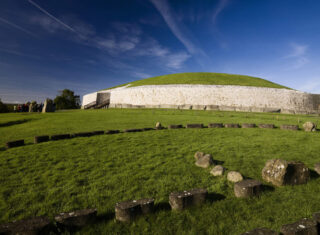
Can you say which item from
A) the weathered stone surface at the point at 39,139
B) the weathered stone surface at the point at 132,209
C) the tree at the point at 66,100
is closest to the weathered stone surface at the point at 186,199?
the weathered stone surface at the point at 132,209

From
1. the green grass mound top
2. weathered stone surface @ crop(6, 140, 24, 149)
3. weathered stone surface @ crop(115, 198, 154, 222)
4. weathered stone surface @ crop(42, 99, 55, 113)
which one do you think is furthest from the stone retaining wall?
weathered stone surface @ crop(115, 198, 154, 222)

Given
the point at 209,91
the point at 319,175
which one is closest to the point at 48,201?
the point at 319,175

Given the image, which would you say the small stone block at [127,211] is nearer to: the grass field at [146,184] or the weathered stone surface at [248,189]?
the grass field at [146,184]

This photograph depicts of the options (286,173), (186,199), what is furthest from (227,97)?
(186,199)

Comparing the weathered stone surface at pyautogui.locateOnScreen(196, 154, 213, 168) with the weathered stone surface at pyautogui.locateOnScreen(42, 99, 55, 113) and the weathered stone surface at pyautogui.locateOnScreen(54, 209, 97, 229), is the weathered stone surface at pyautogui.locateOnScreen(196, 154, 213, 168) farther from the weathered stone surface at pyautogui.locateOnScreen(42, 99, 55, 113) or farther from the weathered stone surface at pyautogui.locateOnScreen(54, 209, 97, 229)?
the weathered stone surface at pyautogui.locateOnScreen(42, 99, 55, 113)

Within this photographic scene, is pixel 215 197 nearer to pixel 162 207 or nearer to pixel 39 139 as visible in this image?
pixel 162 207

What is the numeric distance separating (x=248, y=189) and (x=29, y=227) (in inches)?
186

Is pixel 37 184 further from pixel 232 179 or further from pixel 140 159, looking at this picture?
pixel 232 179

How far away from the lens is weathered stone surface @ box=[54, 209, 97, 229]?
10.5 ft

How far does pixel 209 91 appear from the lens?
138 ft

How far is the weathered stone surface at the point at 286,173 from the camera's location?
16.1 ft

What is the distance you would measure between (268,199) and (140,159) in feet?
15.0

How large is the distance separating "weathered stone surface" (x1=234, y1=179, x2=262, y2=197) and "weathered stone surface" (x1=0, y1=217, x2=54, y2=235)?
424 centimetres

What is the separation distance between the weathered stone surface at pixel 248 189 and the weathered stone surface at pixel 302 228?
1.28 meters
